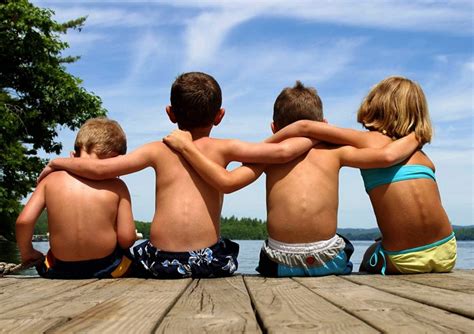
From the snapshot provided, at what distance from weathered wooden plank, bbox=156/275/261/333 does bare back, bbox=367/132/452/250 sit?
4.49 feet

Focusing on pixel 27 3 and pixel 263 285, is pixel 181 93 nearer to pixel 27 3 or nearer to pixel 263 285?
pixel 263 285

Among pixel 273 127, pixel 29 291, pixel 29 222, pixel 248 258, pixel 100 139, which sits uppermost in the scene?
pixel 273 127

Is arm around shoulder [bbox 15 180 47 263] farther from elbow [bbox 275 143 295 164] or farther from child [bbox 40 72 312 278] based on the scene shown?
elbow [bbox 275 143 295 164]

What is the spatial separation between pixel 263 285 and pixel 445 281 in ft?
3.11

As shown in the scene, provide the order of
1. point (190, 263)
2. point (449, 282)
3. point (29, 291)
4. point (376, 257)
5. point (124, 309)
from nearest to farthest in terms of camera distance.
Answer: point (124, 309) → point (29, 291) → point (449, 282) → point (190, 263) → point (376, 257)

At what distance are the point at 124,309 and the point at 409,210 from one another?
218 centimetres

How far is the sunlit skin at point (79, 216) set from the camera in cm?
357

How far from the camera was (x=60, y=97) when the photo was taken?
→ 17.5 metres

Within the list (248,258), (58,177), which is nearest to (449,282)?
Result: (58,177)

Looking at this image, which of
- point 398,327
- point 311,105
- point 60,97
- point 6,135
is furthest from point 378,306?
point 60,97

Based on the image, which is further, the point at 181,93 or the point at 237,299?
the point at 181,93

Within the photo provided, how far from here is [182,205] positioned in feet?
11.4

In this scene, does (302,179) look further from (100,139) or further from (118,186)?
(100,139)

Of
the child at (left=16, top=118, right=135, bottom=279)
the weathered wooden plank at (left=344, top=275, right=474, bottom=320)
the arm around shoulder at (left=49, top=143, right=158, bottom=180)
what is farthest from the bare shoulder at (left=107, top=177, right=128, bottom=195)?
the weathered wooden plank at (left=344, top=275, right=474, bottom=320)
